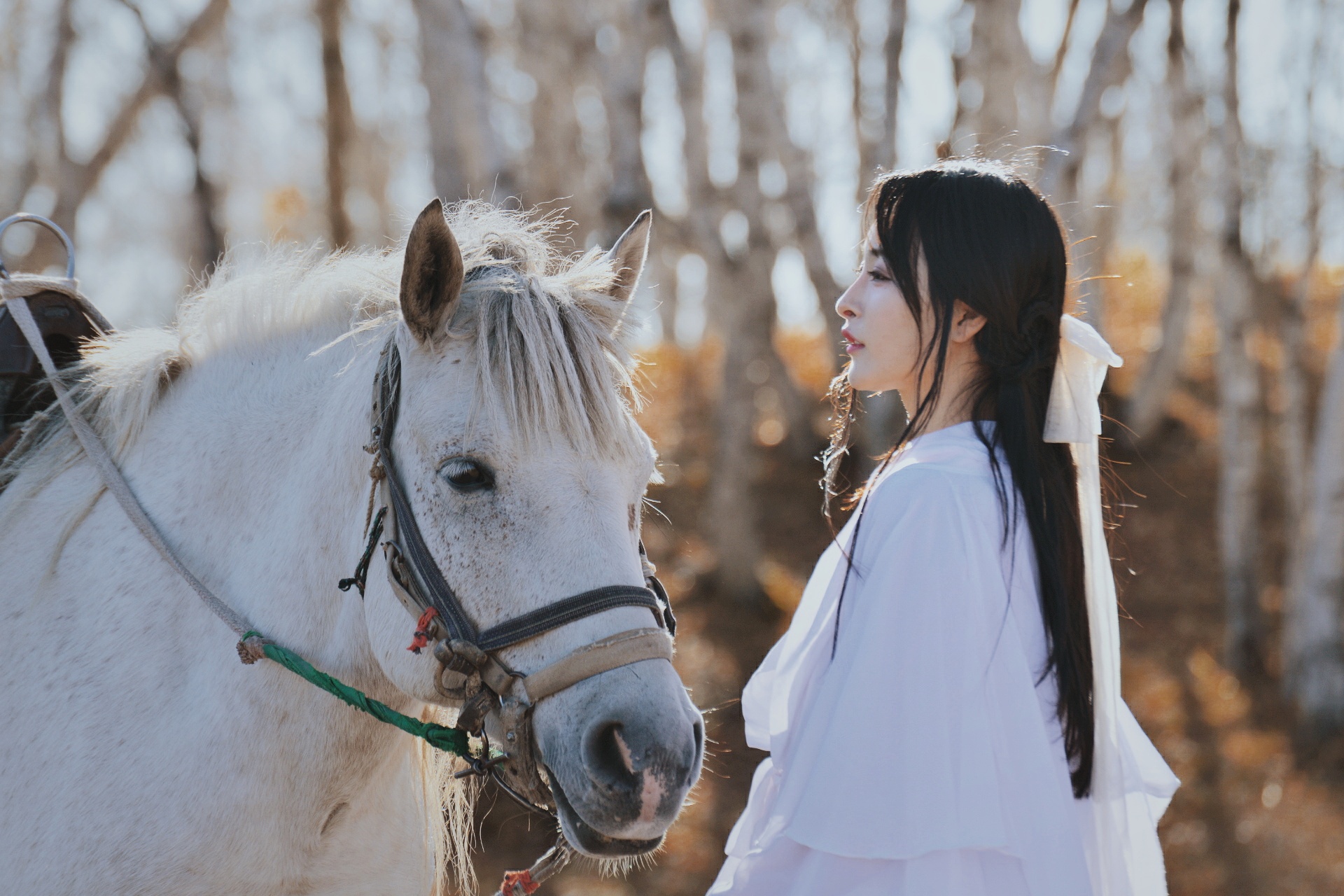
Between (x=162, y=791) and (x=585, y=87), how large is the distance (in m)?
16.4

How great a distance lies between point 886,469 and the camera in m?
1.84

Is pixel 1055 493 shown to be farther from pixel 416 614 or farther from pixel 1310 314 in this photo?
pixel 1310 314

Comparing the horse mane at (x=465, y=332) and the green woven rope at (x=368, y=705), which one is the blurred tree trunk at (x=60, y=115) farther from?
the green woven rope at (x=368, y=705)

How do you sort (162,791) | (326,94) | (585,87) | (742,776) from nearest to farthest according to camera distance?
(162,791) < (742,776) < (326,94) < (585,87)

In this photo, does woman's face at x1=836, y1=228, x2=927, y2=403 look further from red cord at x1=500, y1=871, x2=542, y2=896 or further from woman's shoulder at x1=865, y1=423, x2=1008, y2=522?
red cord at x1=500, y1=871, x2=542, y2=896

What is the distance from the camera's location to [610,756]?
153cm

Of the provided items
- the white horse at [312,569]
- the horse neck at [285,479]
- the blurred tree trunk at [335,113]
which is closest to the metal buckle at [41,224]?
the white horse at [312,569]

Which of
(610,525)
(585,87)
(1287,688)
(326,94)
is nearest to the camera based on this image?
(610,525)

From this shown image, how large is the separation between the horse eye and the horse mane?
0.09 meters

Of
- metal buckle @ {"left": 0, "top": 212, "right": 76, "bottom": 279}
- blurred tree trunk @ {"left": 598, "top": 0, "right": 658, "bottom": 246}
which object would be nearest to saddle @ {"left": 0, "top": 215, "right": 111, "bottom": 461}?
metal buckle @ {"left": 0, "top": 212, "right": 76, "bottom": 279}

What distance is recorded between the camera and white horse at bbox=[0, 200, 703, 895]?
5.29ft

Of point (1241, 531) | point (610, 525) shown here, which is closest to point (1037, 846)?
point (610, 525)

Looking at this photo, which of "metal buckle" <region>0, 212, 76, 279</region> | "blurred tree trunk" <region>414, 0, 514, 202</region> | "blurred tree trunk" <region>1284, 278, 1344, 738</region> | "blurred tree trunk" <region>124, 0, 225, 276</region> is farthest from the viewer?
"blurred tree trunk" <region>124, 0, 225, 276</region>

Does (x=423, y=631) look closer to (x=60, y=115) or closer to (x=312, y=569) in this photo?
(x=312, y=569)
